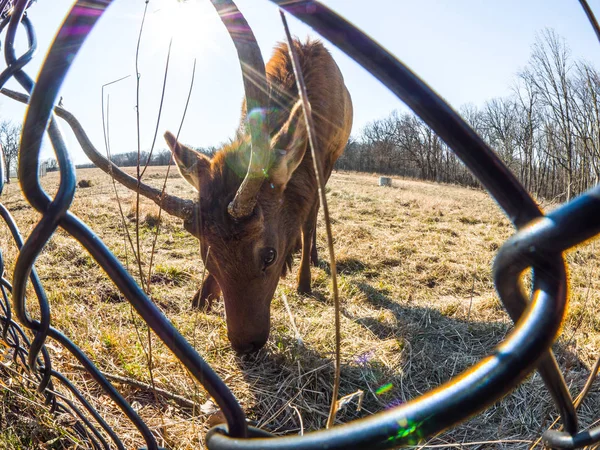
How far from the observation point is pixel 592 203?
1.17 ft

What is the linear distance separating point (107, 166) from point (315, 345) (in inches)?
80.5

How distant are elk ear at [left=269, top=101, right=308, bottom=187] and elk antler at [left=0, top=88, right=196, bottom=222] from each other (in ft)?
2.29

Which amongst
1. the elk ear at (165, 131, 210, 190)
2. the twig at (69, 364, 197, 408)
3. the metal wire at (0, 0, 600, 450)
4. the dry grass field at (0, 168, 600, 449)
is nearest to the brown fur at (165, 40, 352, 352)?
the elk ear at (165, 131, 210, 190)

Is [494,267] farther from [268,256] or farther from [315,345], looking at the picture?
[315,345]

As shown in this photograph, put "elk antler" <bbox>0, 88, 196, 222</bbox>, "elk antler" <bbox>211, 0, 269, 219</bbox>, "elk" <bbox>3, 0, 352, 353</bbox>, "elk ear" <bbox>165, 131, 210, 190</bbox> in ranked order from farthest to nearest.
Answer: "elk ear" <bbox>165, 131, 210, 190</bbox>, "elk" <bbox>3, 0, 352, 353</bbox>, "elk antler" <bbox>211, 0, 269, 219</bbox>, "elk antler" <bbox>0, 88, 196, 222</bbox>

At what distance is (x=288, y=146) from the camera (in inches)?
102

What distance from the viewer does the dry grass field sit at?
1.94 m

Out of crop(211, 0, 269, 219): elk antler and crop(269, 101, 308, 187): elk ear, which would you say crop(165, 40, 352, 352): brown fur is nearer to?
crop(269, 101, 308, 187): elk ear

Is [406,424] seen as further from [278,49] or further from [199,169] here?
[278,49]

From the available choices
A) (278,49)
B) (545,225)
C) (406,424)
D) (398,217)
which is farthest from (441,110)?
(398,217)

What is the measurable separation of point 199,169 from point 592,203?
9.01 feet

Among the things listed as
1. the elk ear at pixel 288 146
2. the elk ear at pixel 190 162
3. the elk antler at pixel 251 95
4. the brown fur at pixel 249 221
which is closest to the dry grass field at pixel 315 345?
the brown fur at pixel 249 221

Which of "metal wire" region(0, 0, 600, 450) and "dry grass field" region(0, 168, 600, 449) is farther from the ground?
"metal wire" region(0, 0, 600, 450)

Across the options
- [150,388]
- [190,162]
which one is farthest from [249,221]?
[150,388]
